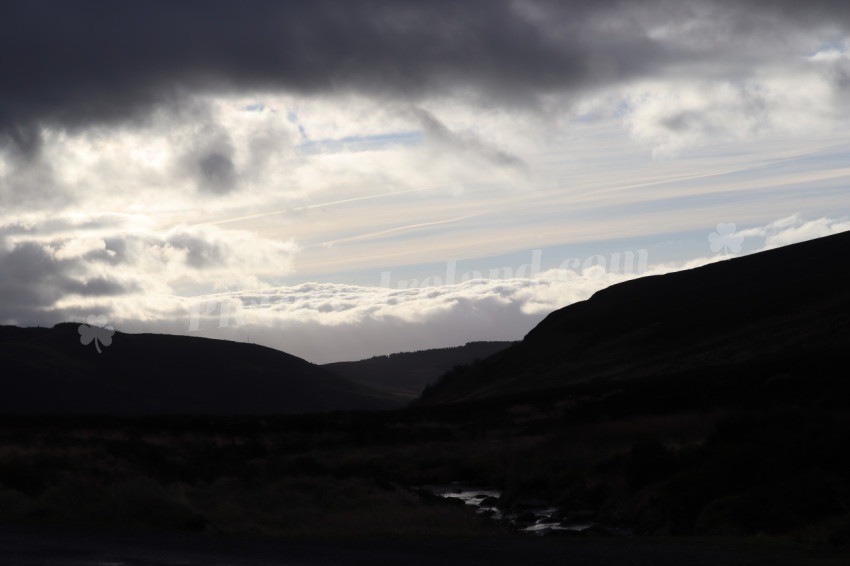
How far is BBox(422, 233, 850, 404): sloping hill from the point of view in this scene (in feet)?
254

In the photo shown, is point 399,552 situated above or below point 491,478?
above

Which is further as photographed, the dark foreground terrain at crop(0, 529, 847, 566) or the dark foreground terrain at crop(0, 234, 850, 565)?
the dark foreground terrain at crop(0, 234, 850, 565)

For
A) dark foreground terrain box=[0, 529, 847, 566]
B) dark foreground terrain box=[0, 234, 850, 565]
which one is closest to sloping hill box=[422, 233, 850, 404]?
dark foreground terrain box=[0, 234, 850, 565]

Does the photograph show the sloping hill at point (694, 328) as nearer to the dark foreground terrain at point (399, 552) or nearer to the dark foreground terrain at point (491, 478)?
the dark foreground terrain at point (491, 478)

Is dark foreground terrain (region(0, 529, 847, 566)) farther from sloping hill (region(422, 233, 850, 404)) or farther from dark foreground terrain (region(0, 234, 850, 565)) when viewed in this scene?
sloping hill (region(422, 233, 850, 404))

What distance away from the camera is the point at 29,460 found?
107 ft

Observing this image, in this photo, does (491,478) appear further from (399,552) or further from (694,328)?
(694,328)

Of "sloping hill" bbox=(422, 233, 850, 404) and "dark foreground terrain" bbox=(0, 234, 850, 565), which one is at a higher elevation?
"sloping hill" bbox=(422, 233, 850, 404)

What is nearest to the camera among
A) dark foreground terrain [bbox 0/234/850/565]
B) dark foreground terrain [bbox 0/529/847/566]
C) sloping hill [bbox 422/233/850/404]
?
dark foreground terrain [bbox 0/529/847/566]

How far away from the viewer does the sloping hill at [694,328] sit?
77562mm

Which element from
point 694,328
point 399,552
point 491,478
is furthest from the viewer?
point 694,328

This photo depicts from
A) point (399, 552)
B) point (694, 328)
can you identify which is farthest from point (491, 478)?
point (694, 328)

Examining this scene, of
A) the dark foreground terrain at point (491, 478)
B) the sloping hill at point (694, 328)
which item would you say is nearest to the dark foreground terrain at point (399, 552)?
the dark foreground terrain at point (491, 478)

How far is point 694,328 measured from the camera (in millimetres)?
100875
